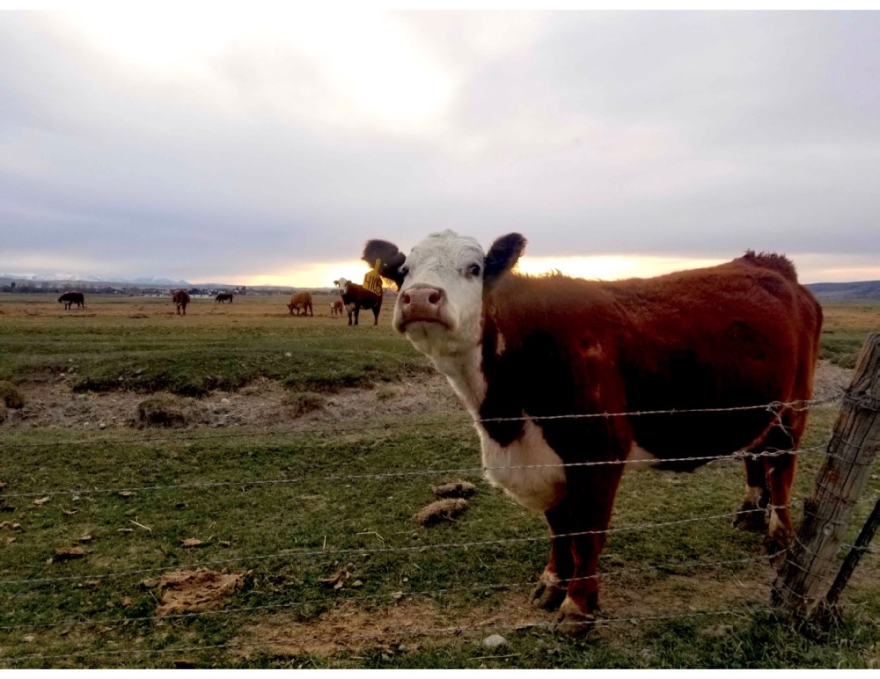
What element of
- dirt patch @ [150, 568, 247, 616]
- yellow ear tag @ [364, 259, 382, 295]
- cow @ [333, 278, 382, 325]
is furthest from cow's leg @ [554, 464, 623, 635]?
cow @ [333, 278, 382, 325]

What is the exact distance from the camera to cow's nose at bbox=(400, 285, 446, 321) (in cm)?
377

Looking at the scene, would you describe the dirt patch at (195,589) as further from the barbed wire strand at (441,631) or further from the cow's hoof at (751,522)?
the cow's hoof at (751,522)

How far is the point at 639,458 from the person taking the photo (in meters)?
4.72

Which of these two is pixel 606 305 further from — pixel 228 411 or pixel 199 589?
pixel 228 411

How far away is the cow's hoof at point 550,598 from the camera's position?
4.70m

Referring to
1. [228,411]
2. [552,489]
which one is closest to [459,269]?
[552,489]

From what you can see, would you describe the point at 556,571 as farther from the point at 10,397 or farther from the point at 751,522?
the point at 10,397

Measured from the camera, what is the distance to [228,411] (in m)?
11.4

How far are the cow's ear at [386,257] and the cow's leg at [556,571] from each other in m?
2.38

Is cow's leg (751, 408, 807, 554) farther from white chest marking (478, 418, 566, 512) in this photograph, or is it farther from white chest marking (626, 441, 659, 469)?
white chest marking (478, 418, 566, 512)

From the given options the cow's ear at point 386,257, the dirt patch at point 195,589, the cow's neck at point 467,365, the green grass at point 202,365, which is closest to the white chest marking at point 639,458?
the cow's neck at point 467,365

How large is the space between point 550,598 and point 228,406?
8.66m

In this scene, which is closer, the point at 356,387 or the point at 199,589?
the point at 199,589

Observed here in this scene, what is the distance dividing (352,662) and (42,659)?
2201mm
